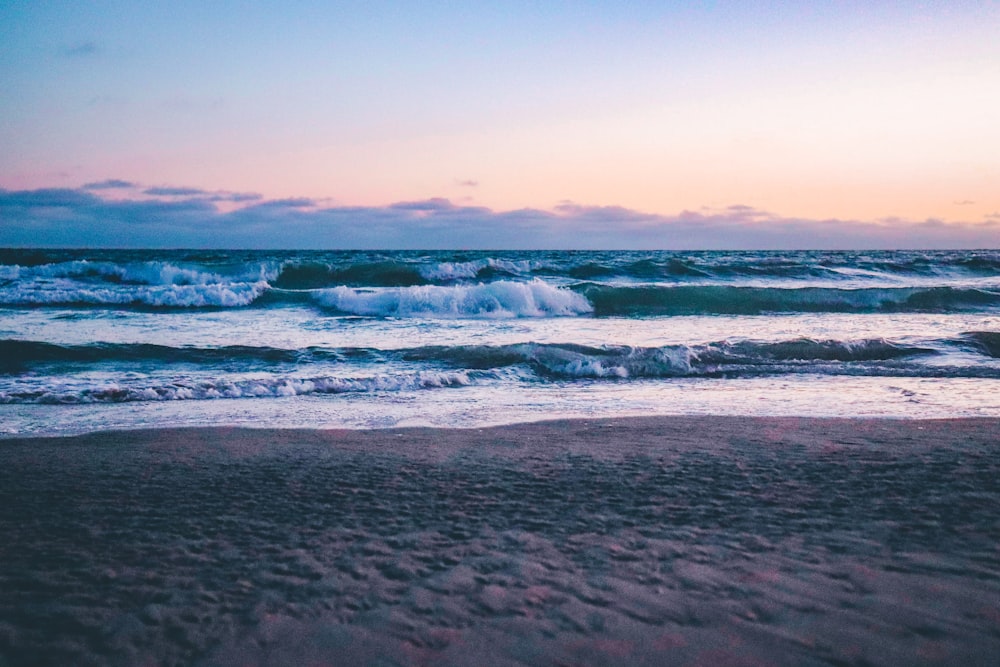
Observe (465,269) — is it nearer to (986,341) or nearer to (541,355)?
(541,355)

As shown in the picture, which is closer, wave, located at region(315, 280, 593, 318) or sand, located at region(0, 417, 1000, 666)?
sand, located at region(0, 417, 1000, 666)

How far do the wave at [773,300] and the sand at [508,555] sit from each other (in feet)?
52.7

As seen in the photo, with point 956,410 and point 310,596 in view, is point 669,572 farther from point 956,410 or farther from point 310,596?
point 956,410

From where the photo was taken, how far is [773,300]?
71.3 feet

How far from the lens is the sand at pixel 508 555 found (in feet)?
7.59

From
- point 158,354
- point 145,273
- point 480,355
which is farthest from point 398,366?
point 145,273

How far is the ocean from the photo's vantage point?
717 centimetres

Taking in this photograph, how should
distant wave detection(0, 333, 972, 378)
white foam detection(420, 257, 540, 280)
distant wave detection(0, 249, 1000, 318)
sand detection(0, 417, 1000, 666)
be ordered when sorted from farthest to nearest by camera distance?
white foam detection(420, 257, 540, 280) → distant wave detection(0, 249, 1000, 318) → distant wave detection(0, 333, 972, 378) → sand detection(0, 417, 1000, 666)

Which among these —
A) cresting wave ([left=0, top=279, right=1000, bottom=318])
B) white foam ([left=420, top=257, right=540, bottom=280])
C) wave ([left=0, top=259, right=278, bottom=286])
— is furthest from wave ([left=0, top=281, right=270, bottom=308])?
white foam ([left=420, top=257, right=540, bottom=280])

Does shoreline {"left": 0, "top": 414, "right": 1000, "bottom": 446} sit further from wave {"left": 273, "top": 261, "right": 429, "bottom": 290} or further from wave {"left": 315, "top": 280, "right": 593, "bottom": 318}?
wave {"left": 273, "top": 261, "right": 429, "bottom": 290}

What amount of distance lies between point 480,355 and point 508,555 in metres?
7.95

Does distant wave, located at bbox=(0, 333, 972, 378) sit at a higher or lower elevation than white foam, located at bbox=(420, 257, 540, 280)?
lower

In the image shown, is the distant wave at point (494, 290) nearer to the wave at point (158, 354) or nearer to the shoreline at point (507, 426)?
the wave at point (158, 354)

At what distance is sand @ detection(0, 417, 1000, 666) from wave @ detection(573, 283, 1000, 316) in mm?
16064
